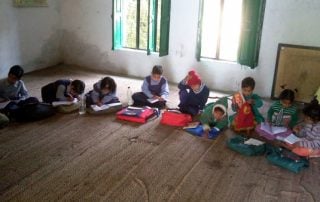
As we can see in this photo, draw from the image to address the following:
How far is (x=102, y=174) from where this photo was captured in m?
2.77

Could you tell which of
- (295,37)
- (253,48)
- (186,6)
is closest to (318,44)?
(295,37)

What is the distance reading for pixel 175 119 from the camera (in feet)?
12.5

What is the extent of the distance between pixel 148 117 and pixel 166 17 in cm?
198

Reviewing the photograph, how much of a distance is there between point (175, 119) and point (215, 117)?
44 cm

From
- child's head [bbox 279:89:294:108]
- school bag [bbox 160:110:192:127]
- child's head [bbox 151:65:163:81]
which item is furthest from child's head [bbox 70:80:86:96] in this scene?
child's head [bbox 279:89:294:108]

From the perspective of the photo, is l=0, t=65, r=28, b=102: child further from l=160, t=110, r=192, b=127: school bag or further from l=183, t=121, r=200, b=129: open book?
l=183, t=121, r=200, b=129: open book

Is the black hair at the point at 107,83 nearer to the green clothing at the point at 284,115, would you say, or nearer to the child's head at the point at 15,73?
the child's head at the point at 15,73

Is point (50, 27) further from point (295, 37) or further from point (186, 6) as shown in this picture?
point (295, 37)

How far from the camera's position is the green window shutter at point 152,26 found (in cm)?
529

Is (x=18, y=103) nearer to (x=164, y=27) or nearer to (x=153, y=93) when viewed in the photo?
(x=153, y=93)

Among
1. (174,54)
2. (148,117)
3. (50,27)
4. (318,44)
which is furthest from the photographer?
(50,27)

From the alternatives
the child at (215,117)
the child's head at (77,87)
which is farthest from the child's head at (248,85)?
the child's head at (77,87)

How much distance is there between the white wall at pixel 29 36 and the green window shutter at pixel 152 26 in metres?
1.91

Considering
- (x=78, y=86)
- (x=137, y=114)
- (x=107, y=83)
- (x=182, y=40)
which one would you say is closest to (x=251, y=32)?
(x=182, y=40)
